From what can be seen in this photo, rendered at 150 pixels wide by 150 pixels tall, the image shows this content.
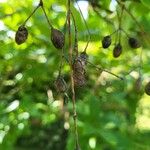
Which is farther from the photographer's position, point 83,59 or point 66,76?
point 66,76

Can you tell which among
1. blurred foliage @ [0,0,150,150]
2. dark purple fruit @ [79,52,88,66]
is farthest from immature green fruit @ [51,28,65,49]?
blurred foliage @ [0,0,150,150]

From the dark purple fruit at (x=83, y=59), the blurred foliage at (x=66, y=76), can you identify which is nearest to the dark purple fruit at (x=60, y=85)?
the dark purple fruit at (x=83, y=59)

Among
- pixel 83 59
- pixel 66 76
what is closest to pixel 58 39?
pixel 83 59

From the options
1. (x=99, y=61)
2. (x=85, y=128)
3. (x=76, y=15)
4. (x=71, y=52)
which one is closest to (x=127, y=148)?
(x=85, y=128)

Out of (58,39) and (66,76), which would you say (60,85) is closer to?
(58,39)

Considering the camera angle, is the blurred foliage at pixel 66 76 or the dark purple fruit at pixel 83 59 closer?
the dark purple fruit at pixel 83 59

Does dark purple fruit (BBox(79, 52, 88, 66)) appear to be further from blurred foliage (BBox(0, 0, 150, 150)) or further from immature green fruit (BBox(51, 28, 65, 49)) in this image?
blurred foliage (BBox(0, 0, 150, 150))

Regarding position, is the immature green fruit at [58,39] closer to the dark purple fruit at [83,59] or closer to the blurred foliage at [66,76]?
the dark purple fruit at [83,59]

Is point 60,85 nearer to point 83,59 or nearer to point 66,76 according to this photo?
point 83,59

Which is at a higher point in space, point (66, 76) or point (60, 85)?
point (66, 76)

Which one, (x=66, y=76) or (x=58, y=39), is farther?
(x=66, y=76)
